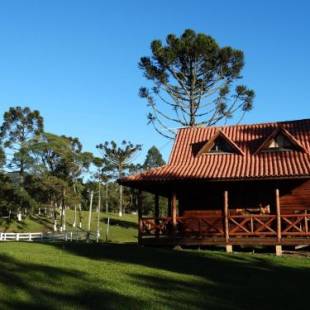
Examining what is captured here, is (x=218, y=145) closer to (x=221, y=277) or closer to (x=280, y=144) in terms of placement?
(x=280, y=144)

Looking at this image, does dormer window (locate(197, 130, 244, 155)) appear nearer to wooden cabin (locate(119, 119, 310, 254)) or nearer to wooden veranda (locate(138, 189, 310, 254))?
wooden cabin (locate(119, 119, 310, 254))

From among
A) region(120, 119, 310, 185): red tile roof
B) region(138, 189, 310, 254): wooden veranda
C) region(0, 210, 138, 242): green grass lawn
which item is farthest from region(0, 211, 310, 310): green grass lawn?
region(0, 210, 138, 242): green grass lawn

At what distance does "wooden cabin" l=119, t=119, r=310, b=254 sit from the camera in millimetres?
20891

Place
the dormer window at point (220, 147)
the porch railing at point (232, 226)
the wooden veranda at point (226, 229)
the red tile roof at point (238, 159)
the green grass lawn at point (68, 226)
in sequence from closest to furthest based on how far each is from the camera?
the wooden veranda at point (226, 229)
the porch railing at point (232, 226)
the red tile roof at point (238, 159)
the dormer window at point (220, 147)
the green grass lawn at point (68, 226)

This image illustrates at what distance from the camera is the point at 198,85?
3900cm

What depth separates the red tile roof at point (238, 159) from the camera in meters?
21.1

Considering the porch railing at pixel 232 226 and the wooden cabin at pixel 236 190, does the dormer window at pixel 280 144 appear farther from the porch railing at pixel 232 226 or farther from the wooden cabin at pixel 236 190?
the porch railing at pixel 232 226

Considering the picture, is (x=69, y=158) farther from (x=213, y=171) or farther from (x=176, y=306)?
(x=176, y=306)

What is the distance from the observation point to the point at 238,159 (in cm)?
2314

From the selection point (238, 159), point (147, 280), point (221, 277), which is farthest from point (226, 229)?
point (147, 280)

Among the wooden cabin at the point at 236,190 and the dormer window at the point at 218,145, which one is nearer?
the wooden cabin at the point at 236,190

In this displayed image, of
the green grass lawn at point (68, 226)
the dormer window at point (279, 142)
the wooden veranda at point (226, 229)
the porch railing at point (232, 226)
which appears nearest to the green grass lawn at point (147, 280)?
the wooden veranda at point (226, 229)

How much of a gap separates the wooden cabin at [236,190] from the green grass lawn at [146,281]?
3249 millimetres

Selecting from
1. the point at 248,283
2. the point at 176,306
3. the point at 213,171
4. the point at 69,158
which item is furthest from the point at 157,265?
the point at 69,158
